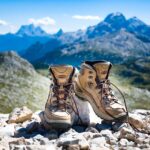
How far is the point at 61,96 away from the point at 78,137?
1.87m

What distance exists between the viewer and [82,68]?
10.8 meters

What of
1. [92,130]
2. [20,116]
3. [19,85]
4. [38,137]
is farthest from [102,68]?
[19,85]

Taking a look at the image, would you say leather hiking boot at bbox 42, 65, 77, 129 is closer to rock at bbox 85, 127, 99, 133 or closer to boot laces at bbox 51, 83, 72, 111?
boot laces at bbox 51, 83, 72, 111

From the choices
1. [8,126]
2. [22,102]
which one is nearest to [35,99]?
[22,102]

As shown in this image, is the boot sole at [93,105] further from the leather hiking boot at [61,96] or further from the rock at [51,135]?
the rock at [51,135]

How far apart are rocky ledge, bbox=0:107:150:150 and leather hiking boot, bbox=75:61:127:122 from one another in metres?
0.34

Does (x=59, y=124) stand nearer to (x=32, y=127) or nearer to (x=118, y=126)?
(x=32, y=127)

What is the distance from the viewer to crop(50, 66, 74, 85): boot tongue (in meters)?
10.4

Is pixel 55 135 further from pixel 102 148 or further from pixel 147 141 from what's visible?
pixel 147 141

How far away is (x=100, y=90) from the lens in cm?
1078

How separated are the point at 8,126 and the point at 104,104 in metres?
3.04

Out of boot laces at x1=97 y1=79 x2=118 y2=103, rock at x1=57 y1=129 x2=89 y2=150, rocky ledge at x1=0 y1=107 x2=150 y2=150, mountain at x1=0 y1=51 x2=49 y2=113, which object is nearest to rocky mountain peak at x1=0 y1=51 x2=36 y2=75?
mountain at x1=0 y1=51 x2=49 y2=113

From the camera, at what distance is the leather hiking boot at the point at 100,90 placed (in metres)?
10.5

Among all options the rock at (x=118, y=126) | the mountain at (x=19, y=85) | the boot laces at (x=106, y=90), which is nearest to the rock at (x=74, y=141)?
the rock at (x=118, y=126)
